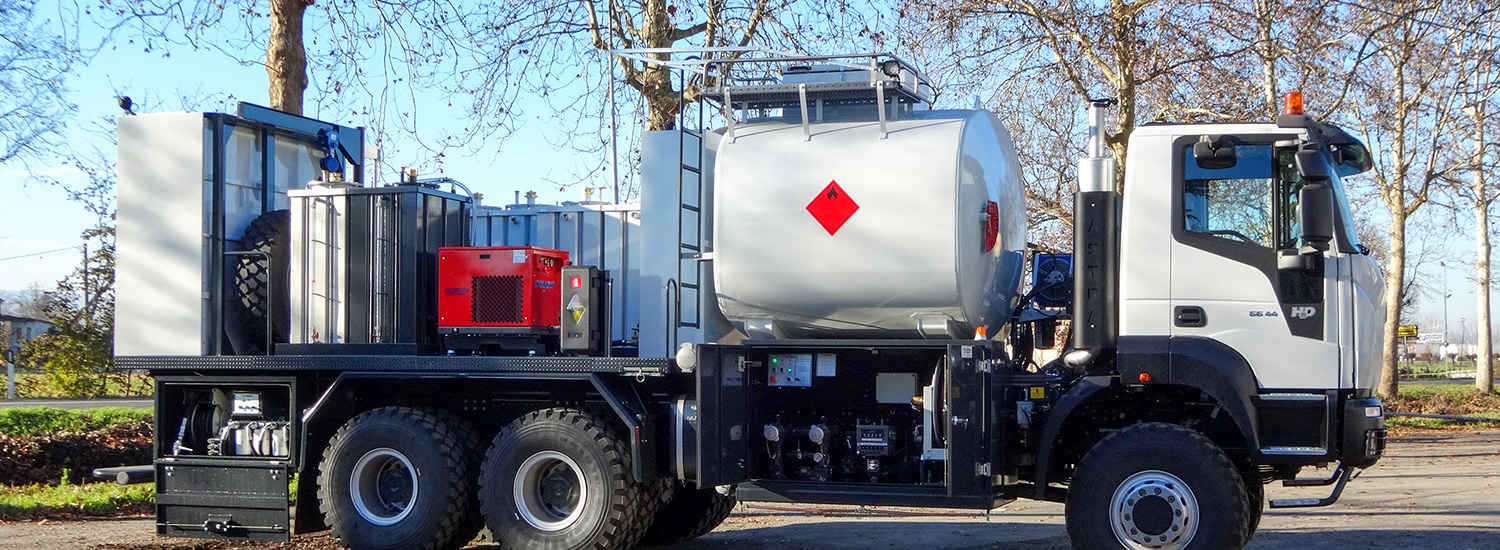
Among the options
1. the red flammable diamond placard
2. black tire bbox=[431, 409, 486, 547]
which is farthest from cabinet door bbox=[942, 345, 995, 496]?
black tire bbox=[431, 409, 486, 547]

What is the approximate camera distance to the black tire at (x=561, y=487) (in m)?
8.46

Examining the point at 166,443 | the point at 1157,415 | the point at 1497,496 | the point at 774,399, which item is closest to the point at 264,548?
the point at 166,443

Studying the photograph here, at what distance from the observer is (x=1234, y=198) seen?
25.6 feet

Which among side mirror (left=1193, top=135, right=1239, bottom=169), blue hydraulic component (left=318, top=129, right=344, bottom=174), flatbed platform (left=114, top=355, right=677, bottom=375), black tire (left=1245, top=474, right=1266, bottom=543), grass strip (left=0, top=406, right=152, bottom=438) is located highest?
blue hydraulic component (left=318, top=129, right=344, bottom=174)

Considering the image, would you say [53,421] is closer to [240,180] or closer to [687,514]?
[240,180]

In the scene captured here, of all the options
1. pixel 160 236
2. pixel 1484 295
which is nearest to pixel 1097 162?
pixel 160 236

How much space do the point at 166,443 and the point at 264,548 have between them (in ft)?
3.59

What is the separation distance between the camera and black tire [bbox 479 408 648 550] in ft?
27.8

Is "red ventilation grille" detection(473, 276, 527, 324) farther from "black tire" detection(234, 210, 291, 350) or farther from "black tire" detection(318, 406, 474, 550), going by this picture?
"black tire" detection(234, 210, 291, 350)

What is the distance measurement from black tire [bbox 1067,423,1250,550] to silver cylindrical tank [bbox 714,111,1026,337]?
1264 mm

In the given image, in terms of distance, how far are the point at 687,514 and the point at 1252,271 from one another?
4.71 metres

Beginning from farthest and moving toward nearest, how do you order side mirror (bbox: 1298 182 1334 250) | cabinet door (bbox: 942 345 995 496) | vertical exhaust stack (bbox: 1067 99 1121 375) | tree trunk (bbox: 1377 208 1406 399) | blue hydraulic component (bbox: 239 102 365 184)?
tree trunk (bbox: 1377 208 1406 399), blue hydraulic component (bbox: 239 102 365 184), vertical exhaust stack (bbox: 1067 99 1121 375), cabinet door (bbox: 942 345 995 496), side mirror (bbox: 1298 182 1334 250)

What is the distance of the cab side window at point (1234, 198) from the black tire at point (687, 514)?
4.25 meters

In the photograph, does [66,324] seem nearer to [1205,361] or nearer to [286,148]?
[286,148]
